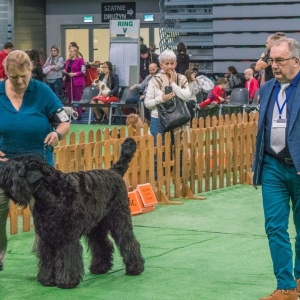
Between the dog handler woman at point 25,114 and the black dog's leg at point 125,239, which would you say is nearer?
the dog handler woman at point 25,114

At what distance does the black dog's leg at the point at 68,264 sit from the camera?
5.70m

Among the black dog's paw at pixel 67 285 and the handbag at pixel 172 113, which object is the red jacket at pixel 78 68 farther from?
the black dog's paw at pixel 67 285

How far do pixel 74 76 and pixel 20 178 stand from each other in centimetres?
1599

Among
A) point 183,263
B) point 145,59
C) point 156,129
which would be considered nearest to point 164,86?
point 156,129

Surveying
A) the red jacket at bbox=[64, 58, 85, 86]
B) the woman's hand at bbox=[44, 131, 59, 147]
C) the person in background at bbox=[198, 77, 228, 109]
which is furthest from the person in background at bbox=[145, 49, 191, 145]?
the red jacket at bbox=[64, 58, 85, 86]

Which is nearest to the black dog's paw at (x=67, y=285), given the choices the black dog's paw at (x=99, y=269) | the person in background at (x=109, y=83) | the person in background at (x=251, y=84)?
the black dog's paw at (x=99, y=269)

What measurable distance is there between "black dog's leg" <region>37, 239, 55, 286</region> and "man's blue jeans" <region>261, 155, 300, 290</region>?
1.53 m

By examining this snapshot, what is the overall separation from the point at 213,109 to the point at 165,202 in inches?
377

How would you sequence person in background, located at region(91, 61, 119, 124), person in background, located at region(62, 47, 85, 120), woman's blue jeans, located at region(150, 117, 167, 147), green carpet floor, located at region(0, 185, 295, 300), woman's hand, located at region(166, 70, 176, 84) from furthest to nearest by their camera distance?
person in background, located at region(62, 47, 85, 120) < person in background, located at region(91, 61, 119, 124) < woman's blue jeans, located at region(150, 117, 167, 147) < woman's hand, located at region(166, 70, 176, 84) < green carpet floor, located at region(0, 185, 295, 300)

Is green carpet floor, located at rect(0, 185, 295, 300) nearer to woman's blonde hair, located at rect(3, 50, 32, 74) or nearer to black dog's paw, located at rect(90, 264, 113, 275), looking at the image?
black dog's paw, located at rect(90, 264, 113, 275)

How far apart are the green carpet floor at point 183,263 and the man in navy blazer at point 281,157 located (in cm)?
48

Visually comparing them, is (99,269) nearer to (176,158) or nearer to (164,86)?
(164,86)

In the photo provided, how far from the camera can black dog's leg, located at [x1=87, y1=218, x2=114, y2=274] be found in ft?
20.5

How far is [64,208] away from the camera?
5.68m
